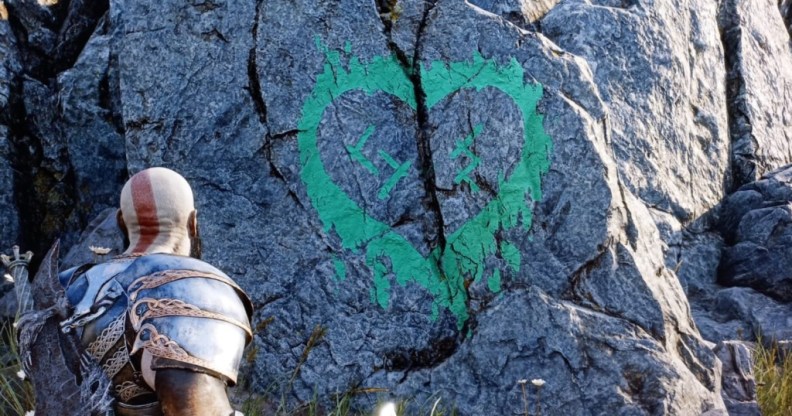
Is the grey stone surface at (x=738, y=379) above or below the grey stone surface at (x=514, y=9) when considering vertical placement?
below

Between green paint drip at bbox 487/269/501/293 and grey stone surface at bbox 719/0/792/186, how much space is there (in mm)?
2560

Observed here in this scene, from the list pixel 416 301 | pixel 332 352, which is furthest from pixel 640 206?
pixel 332 352

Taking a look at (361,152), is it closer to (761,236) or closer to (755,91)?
(761,236)

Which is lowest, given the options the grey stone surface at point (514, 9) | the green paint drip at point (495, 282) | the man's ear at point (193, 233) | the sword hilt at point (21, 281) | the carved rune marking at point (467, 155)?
the green paint drip at point (495, 282)

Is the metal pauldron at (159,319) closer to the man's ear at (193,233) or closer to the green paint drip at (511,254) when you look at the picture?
the man's ear at (193,233)

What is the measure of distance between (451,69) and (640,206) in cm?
119

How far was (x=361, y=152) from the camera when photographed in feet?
15.0

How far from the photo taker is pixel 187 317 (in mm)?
2291

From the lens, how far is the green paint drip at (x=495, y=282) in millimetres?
4328

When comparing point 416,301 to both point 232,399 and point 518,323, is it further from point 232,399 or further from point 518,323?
point 232,399

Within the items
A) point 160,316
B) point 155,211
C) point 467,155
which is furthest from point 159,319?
point 467,155

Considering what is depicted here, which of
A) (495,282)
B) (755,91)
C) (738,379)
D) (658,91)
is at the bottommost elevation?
(738,379)

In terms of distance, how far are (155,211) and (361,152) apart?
1.98 metres

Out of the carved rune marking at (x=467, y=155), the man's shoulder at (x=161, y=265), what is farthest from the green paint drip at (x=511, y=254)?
the man's shoulder at (x=161, y=265)
